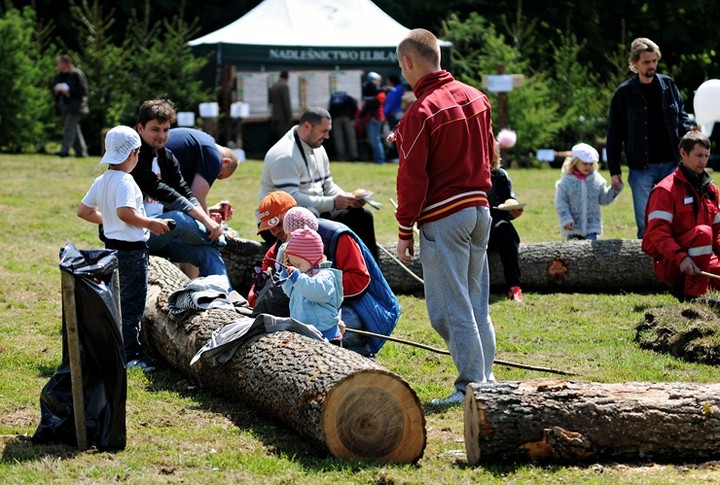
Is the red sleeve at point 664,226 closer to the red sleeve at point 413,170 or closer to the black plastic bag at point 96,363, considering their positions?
the red sleeve at point 413,170

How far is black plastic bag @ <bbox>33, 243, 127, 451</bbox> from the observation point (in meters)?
5.67

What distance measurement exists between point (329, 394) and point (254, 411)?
1.07 meters

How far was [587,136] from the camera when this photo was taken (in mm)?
23922

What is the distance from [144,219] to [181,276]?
1.75m

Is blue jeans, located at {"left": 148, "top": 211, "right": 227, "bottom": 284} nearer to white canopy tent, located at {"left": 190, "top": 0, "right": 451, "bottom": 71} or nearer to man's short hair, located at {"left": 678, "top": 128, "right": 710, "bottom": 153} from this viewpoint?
man's short hair, located at {"left": 678, "top": 128, "right": 710, "bottom": 153}

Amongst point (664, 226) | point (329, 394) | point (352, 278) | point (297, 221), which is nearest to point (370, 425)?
point (329, 394)

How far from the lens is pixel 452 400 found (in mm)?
6672

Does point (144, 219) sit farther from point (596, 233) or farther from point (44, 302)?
point (596, 233)

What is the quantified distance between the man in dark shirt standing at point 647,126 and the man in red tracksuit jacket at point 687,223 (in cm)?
138

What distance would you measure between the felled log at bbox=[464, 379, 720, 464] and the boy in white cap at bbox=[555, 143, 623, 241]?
5.42 metres

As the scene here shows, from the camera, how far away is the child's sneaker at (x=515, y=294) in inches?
399

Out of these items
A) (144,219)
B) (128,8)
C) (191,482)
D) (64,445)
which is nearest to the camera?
(191,482)

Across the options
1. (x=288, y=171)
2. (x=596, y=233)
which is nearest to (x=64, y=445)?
(x=288, y=171)

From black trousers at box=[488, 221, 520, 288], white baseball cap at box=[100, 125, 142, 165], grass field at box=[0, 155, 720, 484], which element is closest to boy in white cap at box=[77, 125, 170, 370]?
white baseball cap at box=[100, 125, 142, 165]
